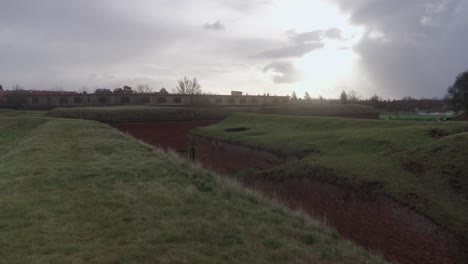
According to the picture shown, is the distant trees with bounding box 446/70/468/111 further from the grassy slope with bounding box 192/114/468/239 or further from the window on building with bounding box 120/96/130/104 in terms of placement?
the window on building with bounding box 120/96/130/104

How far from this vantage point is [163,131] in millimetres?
23734

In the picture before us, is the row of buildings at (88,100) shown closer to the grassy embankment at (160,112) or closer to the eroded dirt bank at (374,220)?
the grassy embankment at (160,112)

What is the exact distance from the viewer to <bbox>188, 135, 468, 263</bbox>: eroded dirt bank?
5.30 meters

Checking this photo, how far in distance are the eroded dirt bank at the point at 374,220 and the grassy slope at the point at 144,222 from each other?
176 cm

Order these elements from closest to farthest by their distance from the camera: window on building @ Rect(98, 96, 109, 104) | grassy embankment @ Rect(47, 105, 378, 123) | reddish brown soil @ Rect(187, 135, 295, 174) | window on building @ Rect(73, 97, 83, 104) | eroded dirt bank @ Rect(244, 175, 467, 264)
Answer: eroded dirt bank @ Rect(244, 175, 467, 264)
reddish brown soil @ Rect(187, 135, 295, 174)
grassy embankment @ Rect(47, 105, 378, 123)
window on building @ Rect(73, 97, 83, 104)
window on building @ Rect(98, 96, 109, 104)

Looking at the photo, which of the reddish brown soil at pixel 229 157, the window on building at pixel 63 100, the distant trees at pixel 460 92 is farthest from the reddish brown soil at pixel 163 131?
the distant trees at pixel 460 92

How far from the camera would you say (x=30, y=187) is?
566 cm

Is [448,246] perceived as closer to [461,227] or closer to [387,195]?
[461,227]

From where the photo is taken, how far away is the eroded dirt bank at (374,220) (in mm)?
5301

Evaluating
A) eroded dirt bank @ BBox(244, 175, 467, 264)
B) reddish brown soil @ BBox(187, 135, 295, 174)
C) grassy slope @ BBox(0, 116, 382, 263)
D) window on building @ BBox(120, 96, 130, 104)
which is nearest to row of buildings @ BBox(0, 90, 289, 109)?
window on building @ BBox(120, 96, 130, 104)

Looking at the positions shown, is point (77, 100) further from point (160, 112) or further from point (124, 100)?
point (160, 112)

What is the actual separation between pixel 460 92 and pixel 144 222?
40.6 meters

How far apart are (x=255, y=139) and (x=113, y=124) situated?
1185cm

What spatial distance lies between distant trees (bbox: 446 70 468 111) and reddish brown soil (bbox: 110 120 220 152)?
89.5ft
